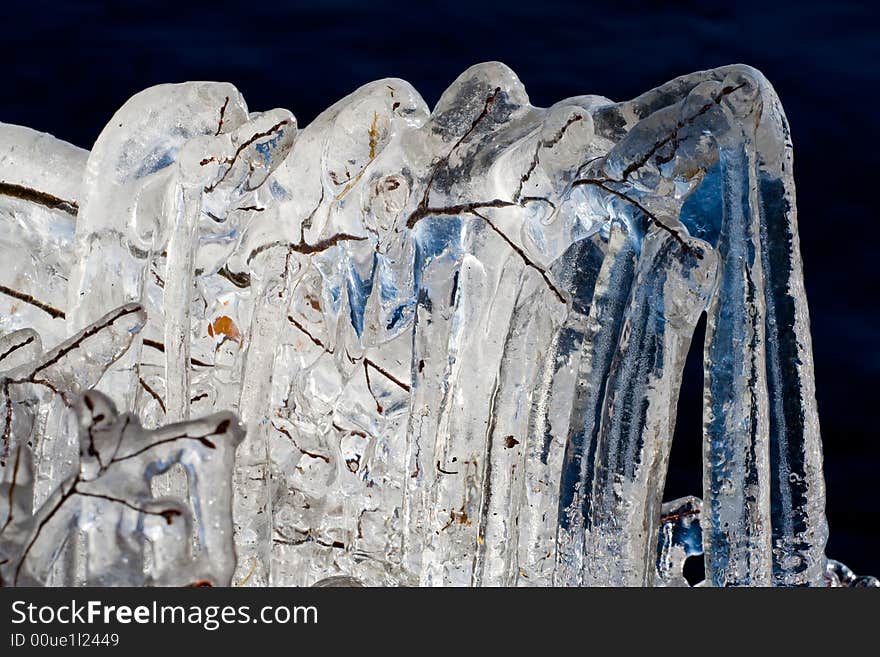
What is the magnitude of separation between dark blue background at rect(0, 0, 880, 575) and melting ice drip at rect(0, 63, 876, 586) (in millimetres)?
844

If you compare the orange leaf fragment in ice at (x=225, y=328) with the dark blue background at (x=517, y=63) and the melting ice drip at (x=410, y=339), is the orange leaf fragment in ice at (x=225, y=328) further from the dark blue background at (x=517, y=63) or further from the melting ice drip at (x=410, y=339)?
the dark blue background at (x=517, y=63)

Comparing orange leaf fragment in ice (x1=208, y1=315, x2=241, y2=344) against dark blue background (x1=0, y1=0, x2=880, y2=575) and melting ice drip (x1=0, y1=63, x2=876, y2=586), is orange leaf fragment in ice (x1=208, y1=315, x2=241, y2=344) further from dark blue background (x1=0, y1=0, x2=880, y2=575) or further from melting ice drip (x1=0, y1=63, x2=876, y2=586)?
dark blue background (x1=0, y1=0, x2=880, y2=575)

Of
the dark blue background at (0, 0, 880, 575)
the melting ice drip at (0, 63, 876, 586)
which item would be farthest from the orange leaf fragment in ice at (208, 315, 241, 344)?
the dark blue background at (0, 0, 880, 575)

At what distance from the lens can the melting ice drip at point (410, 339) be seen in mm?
1015

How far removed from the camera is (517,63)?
225 cm

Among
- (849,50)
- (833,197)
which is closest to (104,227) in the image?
(833,197)

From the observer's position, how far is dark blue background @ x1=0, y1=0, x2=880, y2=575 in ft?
6.84

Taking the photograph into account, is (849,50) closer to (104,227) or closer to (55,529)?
(104,227)

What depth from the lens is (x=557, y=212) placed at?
107 cm

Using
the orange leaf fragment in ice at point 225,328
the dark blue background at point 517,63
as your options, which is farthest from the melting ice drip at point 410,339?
the dark blue background at point 517,63

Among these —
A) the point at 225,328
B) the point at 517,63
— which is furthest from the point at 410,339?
the point at 517,63

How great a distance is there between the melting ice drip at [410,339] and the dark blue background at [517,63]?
2.77ft

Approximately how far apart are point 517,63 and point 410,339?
1.11 m
